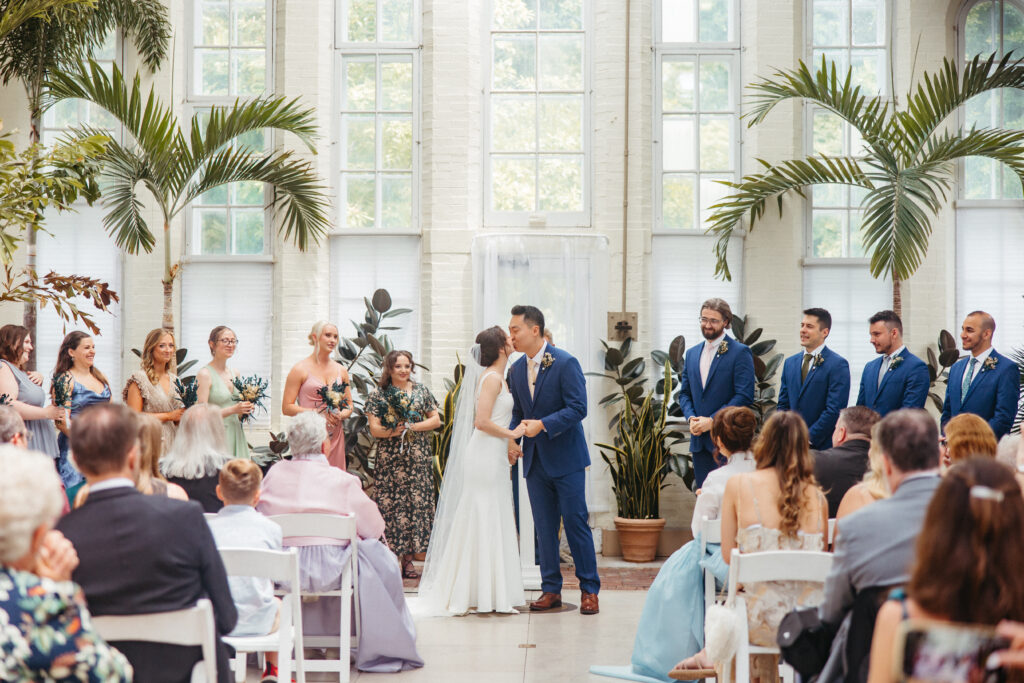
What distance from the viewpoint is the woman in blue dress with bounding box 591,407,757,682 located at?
4.97 metres

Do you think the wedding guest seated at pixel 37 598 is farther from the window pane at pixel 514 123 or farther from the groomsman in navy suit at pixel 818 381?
the window pane at pixel 514 123

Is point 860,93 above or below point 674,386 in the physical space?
above

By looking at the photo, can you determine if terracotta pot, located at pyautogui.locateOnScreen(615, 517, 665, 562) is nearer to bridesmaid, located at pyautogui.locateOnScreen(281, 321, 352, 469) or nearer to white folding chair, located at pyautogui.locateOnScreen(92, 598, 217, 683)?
bridesmaid, located at pyautogui.locateOnScreen(281, 321, 352, 469)

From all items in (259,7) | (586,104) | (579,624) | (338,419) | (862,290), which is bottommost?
(579,624)

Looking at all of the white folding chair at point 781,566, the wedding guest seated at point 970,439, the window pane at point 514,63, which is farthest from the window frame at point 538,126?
the white folding chair at point 781,566

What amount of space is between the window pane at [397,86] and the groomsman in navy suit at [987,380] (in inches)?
202

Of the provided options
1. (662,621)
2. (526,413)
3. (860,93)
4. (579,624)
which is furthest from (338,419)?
(860,93)

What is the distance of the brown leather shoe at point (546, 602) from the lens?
678 centimetres

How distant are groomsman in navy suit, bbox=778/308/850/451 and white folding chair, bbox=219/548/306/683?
4322 mm

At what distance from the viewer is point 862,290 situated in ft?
31.2

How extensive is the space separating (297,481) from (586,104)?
17.8 feet

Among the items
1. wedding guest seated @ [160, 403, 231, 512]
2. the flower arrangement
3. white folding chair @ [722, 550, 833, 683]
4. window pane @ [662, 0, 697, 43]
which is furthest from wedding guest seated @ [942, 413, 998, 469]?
window pane @ [662, 0, 697, 43]

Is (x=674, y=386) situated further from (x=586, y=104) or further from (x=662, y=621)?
(x=662, y=621)

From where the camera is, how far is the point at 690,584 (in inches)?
196
